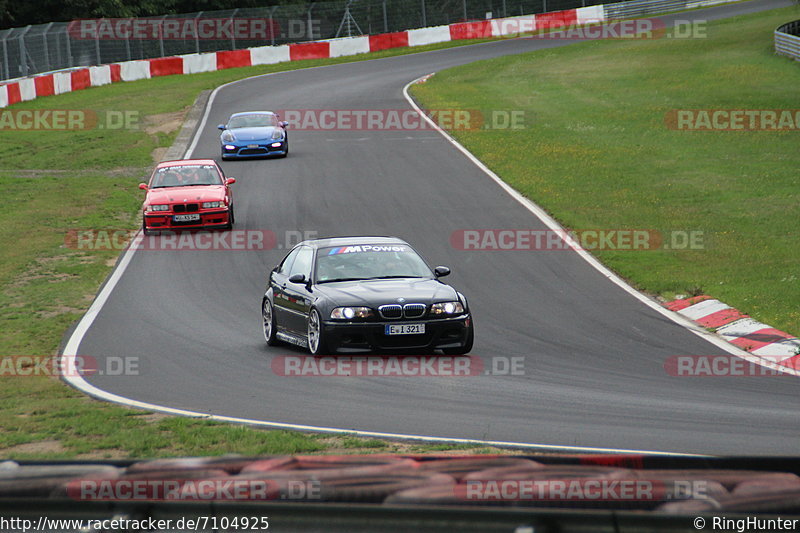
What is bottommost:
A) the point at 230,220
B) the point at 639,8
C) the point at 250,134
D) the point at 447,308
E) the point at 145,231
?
the point at 145,231

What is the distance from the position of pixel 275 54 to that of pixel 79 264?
3734 centimetres

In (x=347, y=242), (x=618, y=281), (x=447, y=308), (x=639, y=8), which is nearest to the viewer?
(x=447, y=308)

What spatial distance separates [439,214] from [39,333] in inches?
443

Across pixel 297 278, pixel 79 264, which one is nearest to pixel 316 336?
pixel 297 278

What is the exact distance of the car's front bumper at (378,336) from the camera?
12633 mm

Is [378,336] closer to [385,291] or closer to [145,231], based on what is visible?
[385,291]

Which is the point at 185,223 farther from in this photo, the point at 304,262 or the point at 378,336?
the point at 378,336

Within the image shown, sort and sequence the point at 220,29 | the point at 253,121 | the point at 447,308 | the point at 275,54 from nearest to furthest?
the point at 447,308 → the point at 253,121 → the point at 275,54 → the point at 220,29

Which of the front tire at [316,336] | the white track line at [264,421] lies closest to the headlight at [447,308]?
the front tire at [316,336]

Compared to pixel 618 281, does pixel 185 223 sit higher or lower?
higher

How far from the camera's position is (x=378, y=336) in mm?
12648

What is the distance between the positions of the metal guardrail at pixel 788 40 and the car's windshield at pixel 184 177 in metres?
31.9

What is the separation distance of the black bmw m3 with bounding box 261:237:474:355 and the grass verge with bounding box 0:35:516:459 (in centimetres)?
297

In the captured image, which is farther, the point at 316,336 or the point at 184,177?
the point at 184,177
